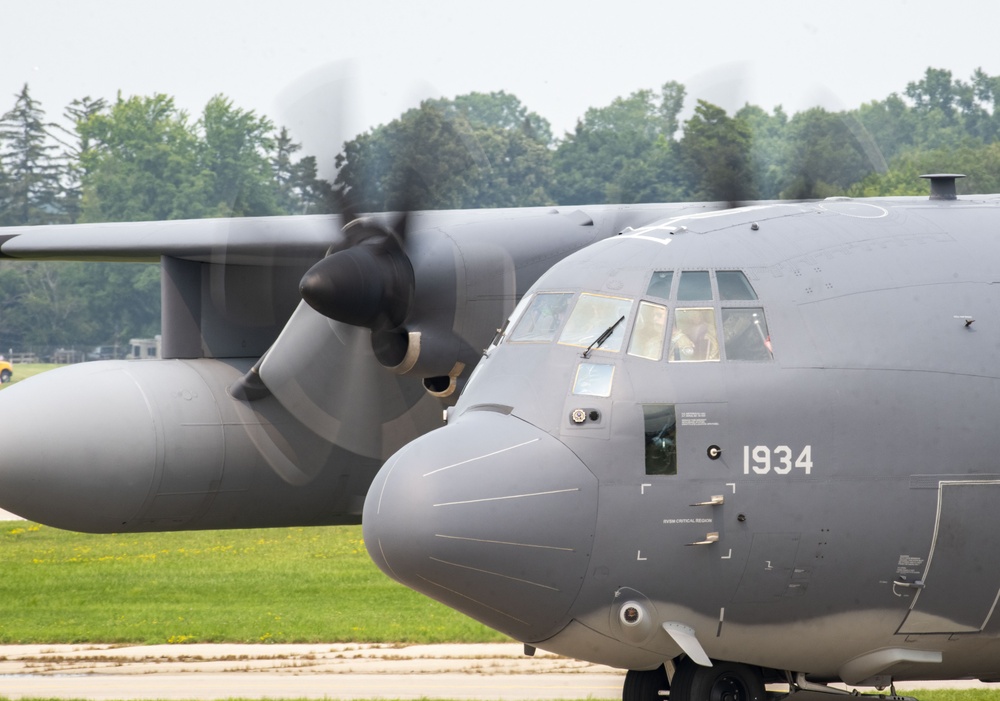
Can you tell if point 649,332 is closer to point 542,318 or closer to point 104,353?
point 542,318

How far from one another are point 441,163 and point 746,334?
204 inches

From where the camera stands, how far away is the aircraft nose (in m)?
8.62

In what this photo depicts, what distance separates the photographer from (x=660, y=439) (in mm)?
8945

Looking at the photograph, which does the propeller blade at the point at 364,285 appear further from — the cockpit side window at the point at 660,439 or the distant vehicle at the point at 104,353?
the distant vehicle at the point at 104,353

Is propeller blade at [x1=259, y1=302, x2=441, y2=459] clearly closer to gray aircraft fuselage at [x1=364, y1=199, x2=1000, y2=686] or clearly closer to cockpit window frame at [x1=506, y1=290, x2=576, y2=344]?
cockpit window frame at [x1=506, y1=290, x2=576, y2=344]

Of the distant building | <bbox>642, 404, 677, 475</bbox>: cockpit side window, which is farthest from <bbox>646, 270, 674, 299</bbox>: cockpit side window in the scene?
the distant building

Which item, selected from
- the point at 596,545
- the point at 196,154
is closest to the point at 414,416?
the point at 596,545

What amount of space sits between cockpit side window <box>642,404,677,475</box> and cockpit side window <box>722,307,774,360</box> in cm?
58

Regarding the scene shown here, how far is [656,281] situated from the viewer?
9367mm

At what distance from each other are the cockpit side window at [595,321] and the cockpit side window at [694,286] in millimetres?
340

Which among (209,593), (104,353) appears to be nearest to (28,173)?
(104,353)

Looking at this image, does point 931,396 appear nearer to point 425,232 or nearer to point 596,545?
point 596,545

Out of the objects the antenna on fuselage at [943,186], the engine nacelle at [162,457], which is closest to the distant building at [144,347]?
the engine nacelle at [162,457]

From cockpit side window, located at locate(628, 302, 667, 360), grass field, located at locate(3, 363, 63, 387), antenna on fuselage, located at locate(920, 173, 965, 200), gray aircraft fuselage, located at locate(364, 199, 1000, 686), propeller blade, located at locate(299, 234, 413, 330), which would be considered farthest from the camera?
grass field, located at locate(3, 363, 63, 387)
